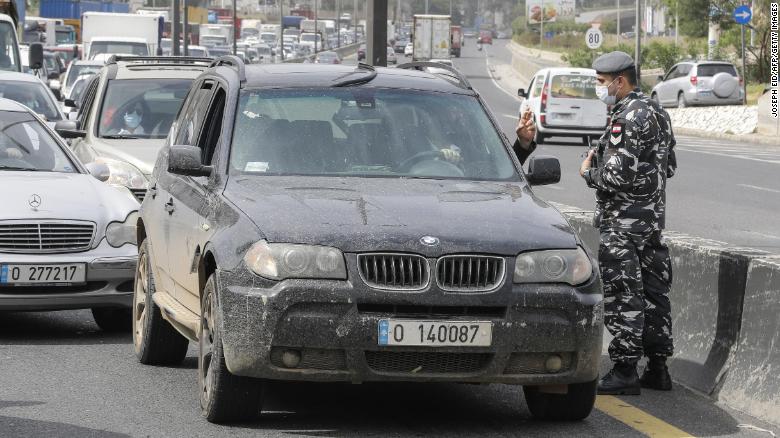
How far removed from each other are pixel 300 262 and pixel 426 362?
0.63m

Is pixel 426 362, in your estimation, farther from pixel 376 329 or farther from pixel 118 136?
pixel 118 136

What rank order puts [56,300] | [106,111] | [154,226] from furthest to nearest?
[106,111], [56,300], [154,226]

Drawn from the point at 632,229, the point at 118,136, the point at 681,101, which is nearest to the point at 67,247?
the point at 632,229

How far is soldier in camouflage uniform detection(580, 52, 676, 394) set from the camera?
780 cm

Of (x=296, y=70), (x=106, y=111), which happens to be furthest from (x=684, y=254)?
(x=106, y=111)

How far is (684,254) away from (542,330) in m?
2.33

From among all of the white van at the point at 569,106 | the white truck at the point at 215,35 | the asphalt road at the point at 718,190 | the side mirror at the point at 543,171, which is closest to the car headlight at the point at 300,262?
the side mirror at the point at 543,171

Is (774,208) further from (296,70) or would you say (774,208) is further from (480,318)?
(480,318)

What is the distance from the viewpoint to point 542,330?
648cm

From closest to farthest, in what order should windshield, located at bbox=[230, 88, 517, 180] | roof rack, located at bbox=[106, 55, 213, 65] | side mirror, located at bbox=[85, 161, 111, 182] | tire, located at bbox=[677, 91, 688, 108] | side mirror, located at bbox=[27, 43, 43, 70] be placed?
windshield, located at bbox=[230, 88, 517, 180] → side mirror, located at bbox=[85, 161, 111, 182] → roof rack, located at bbox=[106, 55, 213, 65] → side mirror, located at bbox=[27, 43, 43, 70] → tire, located at bbox=[677, 91, 688, 108]

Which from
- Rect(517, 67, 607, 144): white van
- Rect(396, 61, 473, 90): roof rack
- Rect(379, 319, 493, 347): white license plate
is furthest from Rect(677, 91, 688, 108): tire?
Rect(379, 319, 493, 347): white license plate

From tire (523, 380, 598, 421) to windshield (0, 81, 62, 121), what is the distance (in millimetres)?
12165

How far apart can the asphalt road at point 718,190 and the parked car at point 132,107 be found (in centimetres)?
584

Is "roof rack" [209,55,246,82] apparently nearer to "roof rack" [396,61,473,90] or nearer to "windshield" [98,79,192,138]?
"roof rack" [396,61,473,90]
